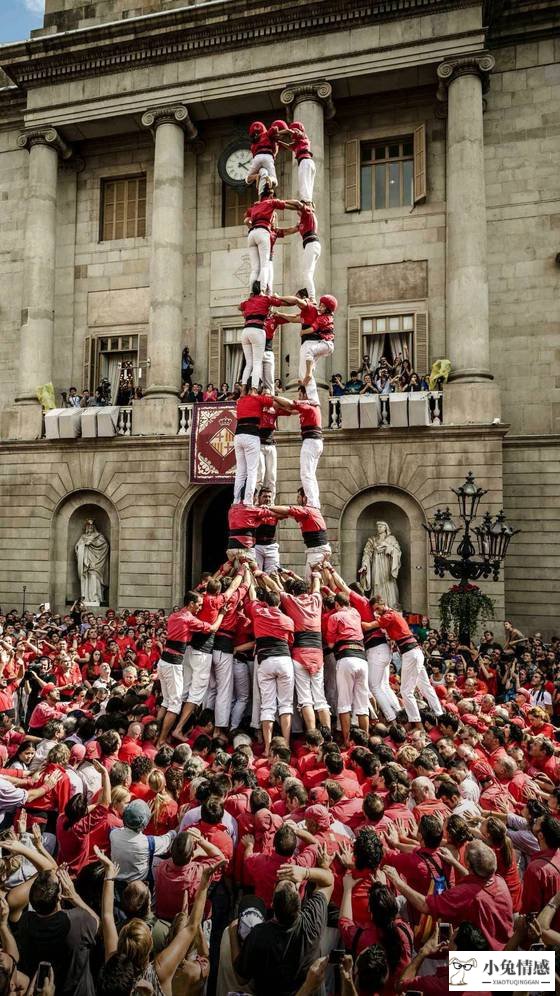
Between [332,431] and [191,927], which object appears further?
[332,431]

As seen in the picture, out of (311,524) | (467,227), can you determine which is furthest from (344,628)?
(467,227)

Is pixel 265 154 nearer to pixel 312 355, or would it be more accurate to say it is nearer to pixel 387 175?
pixel 312 355

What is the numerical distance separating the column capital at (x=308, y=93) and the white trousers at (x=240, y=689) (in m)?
20.0

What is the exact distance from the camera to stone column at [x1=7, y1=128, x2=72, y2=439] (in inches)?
1035

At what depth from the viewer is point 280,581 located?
12758 mm

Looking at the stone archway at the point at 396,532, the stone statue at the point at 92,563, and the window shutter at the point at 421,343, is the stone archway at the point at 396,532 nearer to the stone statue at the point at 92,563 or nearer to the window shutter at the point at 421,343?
the window shutter at the point at 421,343

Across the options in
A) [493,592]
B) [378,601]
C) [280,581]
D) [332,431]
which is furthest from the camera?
[332,431]

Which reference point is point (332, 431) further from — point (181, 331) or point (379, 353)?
point (181, 331)

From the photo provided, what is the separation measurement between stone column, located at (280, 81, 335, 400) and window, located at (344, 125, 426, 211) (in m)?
0.90

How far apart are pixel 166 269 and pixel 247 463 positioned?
14911mm

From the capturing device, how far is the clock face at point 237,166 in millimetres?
26453

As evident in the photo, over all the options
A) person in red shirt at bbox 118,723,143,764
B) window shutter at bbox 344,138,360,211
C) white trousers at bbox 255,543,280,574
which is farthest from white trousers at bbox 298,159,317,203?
window shutter at bbox 344,138,360,211

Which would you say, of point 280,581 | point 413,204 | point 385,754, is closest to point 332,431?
point 413,204

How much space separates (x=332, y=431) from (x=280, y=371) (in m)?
3.51
